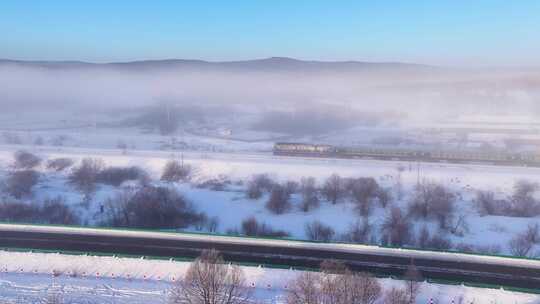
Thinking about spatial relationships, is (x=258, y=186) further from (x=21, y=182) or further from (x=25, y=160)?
(x=25, y=160)

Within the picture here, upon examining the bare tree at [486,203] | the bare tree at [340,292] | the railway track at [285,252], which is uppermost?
the bare tree at [340,292]

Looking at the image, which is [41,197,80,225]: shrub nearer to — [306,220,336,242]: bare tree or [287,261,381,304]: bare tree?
[306,220,336,242]: bare tree

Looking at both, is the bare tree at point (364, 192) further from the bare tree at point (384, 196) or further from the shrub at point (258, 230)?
the shrub at point (258, 230)

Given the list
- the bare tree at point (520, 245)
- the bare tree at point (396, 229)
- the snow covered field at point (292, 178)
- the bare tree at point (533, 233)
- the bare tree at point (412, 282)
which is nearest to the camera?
the bare tree at point (412, 282)

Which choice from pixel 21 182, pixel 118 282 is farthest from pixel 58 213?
pixel 118 282

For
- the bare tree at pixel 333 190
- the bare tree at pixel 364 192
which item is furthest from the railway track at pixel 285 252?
the bare tree at pixel 333 190
